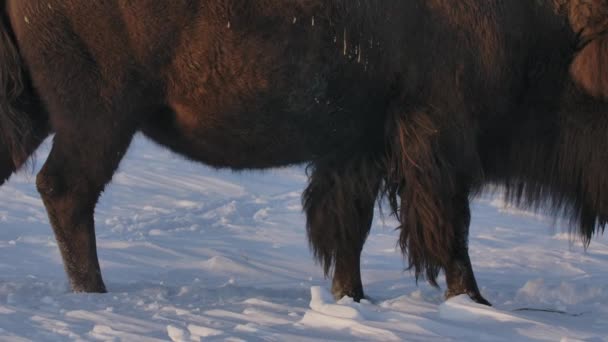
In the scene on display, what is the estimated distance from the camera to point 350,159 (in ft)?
Result: 16.5

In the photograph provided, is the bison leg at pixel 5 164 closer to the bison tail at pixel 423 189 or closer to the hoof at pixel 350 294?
the hoof at pixel 350 294

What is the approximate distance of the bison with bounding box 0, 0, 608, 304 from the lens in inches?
181

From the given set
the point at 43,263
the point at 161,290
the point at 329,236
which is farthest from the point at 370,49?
the point at 43,263

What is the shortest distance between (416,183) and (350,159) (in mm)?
414

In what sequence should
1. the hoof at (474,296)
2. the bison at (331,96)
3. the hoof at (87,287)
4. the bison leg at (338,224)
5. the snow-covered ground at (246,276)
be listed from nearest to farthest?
the snow-covered ground at (246,276), the bison at (331,96), the hoof at (87,287), the hoof at (474,296), the bison leg at (338,224)

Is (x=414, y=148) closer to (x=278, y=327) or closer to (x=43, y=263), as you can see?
(x=278, y=327)

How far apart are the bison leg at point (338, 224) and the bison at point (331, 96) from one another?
0.02m

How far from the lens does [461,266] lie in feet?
16.1

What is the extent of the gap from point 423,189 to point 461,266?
458 mm

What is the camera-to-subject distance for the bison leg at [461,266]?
488 centimetres

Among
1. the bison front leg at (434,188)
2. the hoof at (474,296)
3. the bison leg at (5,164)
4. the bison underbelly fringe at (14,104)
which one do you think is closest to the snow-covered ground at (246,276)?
the hoof at (474,296)

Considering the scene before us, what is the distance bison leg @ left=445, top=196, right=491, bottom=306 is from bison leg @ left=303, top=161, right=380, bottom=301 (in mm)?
464

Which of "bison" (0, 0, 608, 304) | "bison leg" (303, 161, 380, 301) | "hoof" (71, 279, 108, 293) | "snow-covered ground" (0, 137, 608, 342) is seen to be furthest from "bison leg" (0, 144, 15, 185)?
"bison leg" (303, 161, 380, 301)

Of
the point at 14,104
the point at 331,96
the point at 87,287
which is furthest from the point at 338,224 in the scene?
the point at 14,104
